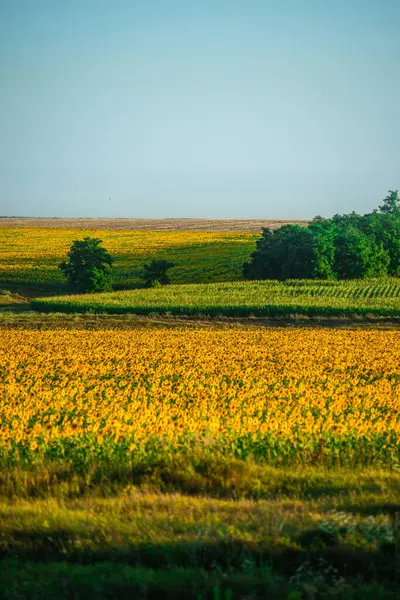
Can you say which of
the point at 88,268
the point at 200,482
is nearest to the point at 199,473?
the point at 200,482

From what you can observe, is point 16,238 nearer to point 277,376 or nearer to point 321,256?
point 321,256

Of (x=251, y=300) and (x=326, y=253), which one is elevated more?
(x=326, y=253)

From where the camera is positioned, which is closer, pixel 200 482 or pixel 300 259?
pixel 200 482

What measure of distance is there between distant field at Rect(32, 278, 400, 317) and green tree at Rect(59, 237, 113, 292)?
9000mm

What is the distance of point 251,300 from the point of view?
45.9 m

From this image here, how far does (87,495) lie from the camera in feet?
29.9

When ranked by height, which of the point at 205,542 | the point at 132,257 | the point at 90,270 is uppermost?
the point at 132,257

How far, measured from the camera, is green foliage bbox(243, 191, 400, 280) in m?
64.3

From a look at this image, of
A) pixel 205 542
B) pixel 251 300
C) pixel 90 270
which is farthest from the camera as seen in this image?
pixel 90 270

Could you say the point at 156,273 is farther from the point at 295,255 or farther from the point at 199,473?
the point at 199,473

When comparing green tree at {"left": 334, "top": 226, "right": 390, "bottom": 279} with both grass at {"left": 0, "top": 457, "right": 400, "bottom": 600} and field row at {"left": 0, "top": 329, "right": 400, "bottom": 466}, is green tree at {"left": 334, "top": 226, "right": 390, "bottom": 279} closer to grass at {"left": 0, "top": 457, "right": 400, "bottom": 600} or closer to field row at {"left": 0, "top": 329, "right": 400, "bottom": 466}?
field row at {"left": 0, "top": 329, "right": 400, "bottom": 466}

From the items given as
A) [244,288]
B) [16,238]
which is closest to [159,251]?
[16,238]

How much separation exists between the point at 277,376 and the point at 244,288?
3459 centimetres

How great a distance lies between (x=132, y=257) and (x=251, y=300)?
153 feet
